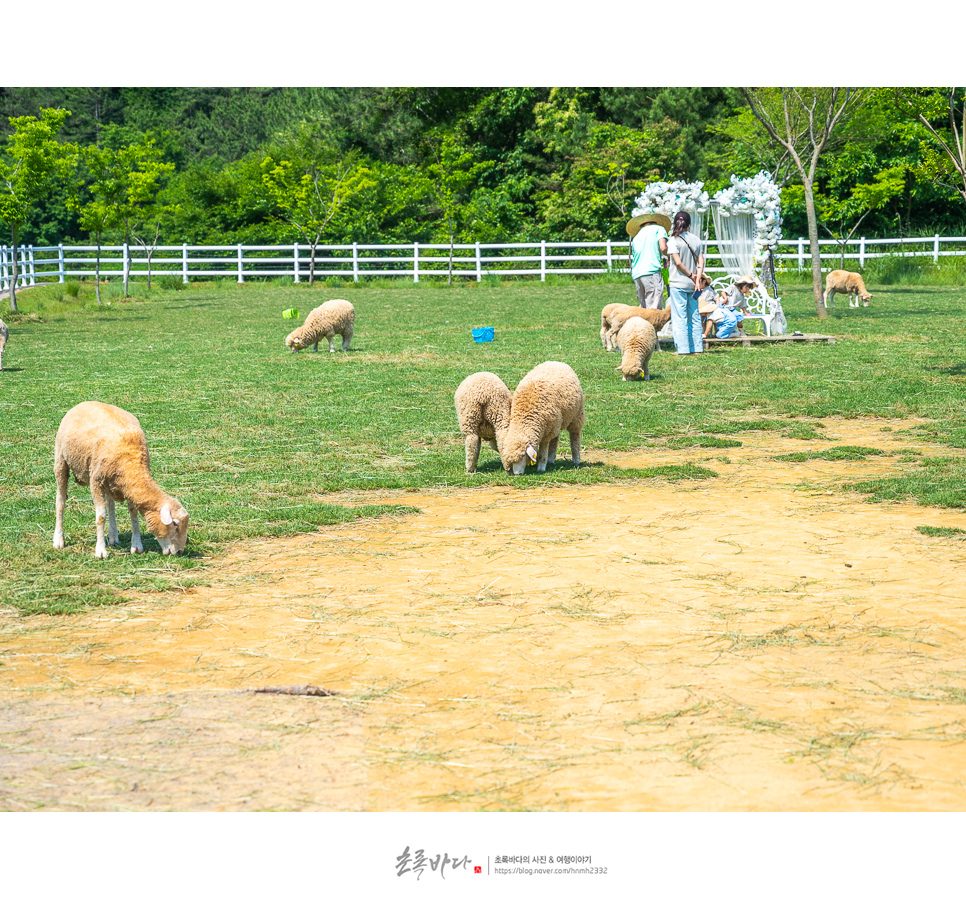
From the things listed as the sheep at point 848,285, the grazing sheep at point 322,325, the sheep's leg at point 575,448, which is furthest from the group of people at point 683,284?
the sheep's leg at point 575,448

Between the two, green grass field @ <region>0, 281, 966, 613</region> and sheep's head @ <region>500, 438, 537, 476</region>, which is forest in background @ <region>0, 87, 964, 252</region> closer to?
green grass field @ <region>0, 281, 966, 613</region>

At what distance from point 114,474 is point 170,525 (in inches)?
20.4

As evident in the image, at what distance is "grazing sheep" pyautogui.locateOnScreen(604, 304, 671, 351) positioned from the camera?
1741cm

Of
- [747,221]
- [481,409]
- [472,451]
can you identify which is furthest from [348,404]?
[747,221]

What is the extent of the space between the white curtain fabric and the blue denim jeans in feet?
8.53

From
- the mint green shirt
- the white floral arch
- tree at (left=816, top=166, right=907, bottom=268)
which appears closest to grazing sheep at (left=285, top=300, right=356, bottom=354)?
the mint green shirt

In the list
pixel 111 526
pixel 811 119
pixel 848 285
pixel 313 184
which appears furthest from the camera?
pixel 313 184

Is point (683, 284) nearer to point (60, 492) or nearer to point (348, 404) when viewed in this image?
point (348, 404)

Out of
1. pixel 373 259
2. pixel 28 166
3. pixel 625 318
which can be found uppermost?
pixel 28 166

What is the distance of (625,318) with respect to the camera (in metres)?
17.4

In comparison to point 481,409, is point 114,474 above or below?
below

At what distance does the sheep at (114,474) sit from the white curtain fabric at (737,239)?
48.3ft

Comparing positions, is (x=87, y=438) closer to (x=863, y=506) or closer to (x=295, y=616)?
(x=295, y=616)

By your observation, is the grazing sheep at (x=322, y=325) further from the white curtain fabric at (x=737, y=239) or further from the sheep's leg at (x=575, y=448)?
the sheep's leg at (x=575, y=448)
